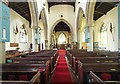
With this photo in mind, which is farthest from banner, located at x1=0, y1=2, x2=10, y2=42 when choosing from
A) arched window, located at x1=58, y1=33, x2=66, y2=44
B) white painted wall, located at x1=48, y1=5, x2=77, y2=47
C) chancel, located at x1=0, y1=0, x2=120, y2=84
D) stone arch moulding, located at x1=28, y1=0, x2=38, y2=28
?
arched window, located at x1=58, y1=33, x2=66, y2=44

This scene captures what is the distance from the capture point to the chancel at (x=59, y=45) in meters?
2.53

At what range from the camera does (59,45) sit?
25.9 metres

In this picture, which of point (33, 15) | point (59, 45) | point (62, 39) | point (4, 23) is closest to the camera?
point (4, 23)

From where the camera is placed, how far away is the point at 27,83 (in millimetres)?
1580

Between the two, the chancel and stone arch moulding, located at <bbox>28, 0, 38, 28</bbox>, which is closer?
the chancel

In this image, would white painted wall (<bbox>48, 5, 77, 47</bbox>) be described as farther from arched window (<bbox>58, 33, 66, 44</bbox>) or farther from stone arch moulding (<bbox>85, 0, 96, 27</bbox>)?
arched window (<bbox>58, 33, 66, 44</bbox>)

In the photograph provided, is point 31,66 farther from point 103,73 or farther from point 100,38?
point 100,38

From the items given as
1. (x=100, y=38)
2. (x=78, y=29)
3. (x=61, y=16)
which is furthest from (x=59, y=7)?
(x=100, y=38)

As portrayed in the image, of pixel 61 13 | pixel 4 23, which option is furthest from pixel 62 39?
pixel 4 23

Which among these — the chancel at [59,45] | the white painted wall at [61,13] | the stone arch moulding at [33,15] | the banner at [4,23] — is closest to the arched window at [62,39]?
the chancel at [59,45]

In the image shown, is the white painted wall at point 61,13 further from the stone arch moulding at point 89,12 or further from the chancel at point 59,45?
the stone arch moulding at point 89,12

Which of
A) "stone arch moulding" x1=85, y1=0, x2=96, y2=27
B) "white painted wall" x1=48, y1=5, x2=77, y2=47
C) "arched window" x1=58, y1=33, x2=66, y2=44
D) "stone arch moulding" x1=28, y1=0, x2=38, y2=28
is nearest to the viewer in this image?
"stone arch moulding" x1=85, y1=0, x2=96, y2=27

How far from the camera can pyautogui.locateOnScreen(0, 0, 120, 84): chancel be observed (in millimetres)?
2529

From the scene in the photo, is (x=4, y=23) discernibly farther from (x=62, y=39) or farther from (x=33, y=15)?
(x=62, y=39)
